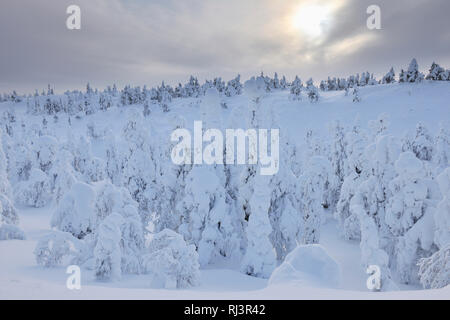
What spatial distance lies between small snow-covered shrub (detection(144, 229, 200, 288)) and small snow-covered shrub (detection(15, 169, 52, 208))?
1293 inches

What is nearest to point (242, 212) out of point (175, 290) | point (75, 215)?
point (75, 215)

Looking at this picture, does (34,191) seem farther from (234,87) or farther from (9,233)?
(234,87)

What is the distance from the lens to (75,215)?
55.9ft

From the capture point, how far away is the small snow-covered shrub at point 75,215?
1677 cm

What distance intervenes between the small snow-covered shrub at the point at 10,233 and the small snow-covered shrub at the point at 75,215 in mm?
6323

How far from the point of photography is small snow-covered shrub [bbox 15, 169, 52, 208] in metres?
38.9

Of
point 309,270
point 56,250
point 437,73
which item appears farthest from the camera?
point 437,73

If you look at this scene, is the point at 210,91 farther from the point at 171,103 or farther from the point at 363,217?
the point at 171,103

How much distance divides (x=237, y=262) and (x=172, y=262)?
7535mm

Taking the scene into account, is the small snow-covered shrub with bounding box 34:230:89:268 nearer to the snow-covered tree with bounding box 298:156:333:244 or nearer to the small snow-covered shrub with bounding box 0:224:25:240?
the small snow-covered shrub with bounding box 0:224:25:240

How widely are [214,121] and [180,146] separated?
3070 millimetres

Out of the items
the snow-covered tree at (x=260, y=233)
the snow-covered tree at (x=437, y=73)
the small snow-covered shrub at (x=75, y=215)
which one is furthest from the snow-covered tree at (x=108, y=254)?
the snow-covered tree at (x=437, y=73)
